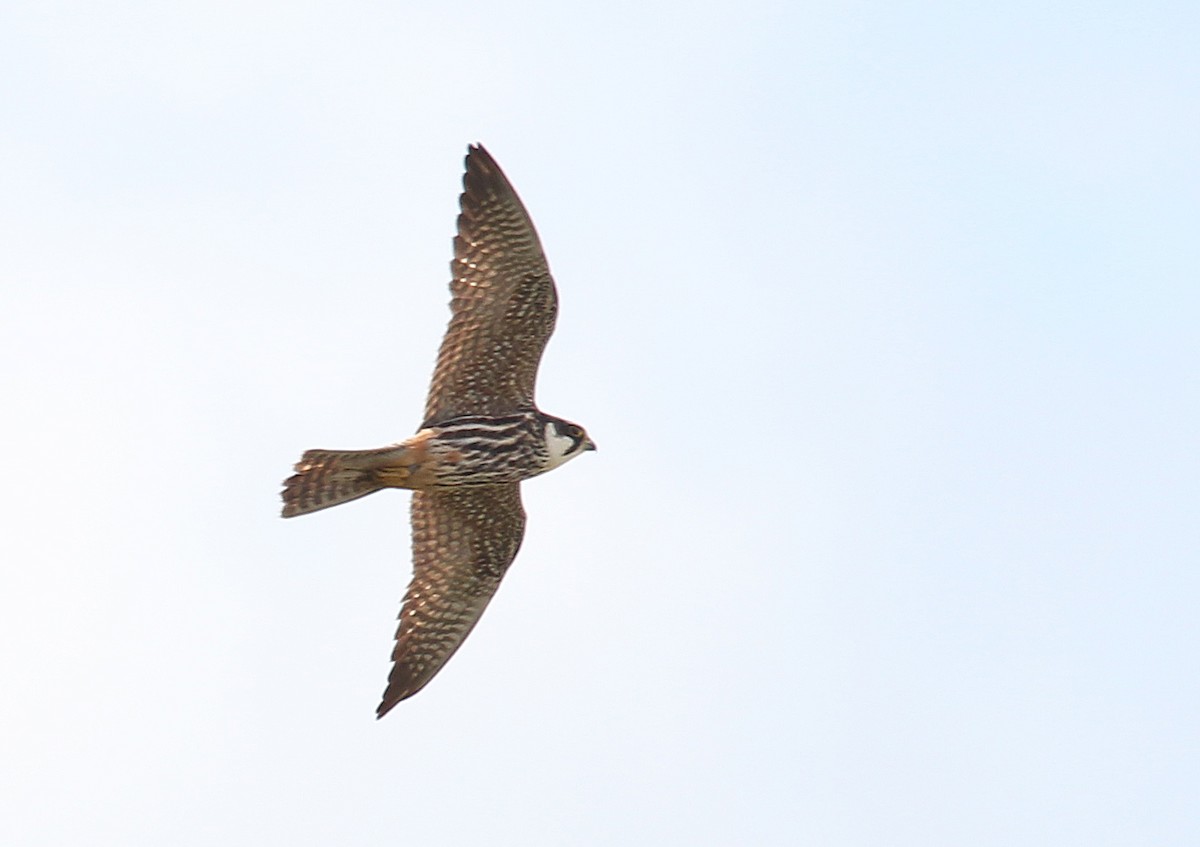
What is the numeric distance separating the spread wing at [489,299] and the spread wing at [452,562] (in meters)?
0.86

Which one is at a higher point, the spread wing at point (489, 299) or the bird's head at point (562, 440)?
the spread wing at point (489, 299)

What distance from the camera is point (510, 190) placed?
51.4ft

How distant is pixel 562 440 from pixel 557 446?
0.22 feet

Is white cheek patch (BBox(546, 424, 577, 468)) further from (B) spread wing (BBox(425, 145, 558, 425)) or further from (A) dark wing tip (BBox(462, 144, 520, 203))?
(A) dark wing tip (BBox(462, 144, 520, 203))

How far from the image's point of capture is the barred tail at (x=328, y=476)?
15.2m

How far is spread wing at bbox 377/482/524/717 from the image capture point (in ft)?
53.3

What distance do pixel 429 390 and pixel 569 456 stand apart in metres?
1.23

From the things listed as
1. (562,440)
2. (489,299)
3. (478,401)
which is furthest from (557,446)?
(489,299)

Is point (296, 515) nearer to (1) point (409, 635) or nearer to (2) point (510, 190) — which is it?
(1) point (409, 635)

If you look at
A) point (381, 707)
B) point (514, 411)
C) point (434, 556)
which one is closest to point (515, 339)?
point (514, 411)

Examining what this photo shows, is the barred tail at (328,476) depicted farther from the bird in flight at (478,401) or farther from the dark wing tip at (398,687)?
the dark wing tip at (398,687)

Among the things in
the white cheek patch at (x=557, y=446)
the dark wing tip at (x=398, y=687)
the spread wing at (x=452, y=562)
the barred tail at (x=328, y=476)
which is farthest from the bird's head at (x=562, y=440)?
the dark wing tip at (x=398, y=687)

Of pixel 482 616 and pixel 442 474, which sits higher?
pixel 442 474

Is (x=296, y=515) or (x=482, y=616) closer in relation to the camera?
(x=296, y=515)
